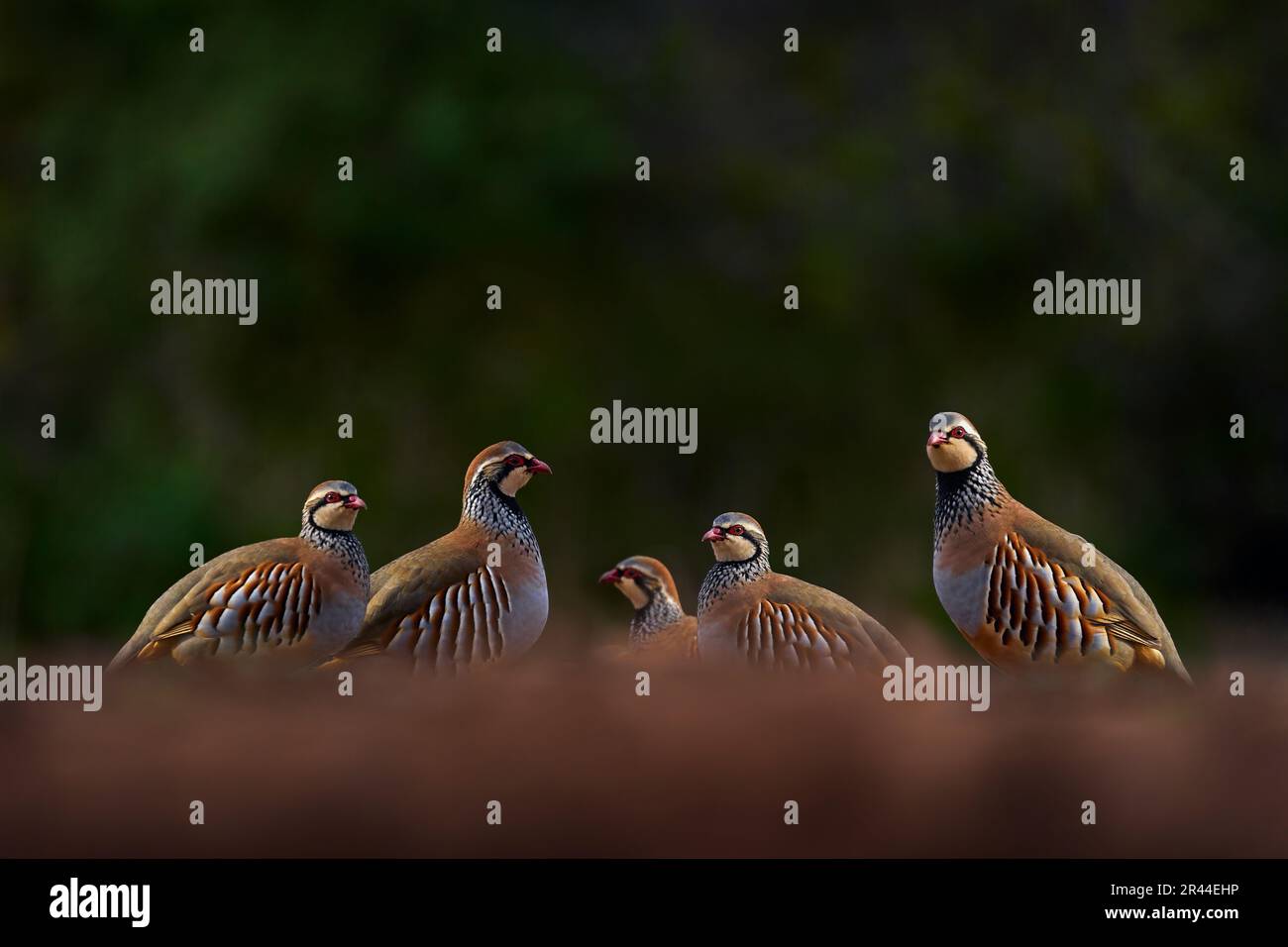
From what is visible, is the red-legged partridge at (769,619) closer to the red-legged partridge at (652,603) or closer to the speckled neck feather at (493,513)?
the red-legged partridge at (652,603)

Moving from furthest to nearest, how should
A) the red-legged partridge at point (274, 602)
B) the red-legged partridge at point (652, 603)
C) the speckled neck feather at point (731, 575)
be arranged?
the red-legged partridge at point (652, 603)
the speckled neck feather at point (731, 575)
the red-legged partridge at point (274, 602)

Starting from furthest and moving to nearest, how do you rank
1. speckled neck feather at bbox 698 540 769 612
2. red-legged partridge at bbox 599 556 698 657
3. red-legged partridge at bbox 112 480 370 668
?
red-legged partridge at bbox 599 556 698 657
speckled neck feather at bbox 698 540 769 612
red-legged partridge at bbox 112 480 370 668

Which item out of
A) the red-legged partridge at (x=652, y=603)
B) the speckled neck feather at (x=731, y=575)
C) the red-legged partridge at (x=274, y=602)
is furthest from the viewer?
the red-legged partridge at (x=652, y=603)

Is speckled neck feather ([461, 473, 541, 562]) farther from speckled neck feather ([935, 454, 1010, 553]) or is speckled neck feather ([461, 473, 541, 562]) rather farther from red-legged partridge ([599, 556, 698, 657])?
speckled neck feather ([935, 454, 1010, 553])

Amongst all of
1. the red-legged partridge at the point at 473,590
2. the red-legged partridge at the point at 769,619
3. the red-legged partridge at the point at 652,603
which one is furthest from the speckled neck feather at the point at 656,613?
the red-legged partridge at the point at 473,590

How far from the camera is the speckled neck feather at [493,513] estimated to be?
379 centimetres

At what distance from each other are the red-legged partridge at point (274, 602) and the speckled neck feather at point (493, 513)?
271 mm

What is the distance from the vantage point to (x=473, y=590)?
12.1ft

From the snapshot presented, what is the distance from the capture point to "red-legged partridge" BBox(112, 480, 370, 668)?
3.59 meters

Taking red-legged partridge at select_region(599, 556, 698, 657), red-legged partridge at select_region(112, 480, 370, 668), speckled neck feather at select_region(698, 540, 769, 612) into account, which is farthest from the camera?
red-legged partridge at select_region(599, 556, 698, 657)

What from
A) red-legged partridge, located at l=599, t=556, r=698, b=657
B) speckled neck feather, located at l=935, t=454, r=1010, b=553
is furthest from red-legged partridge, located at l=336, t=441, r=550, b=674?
speckled neck feather, located at l=935, t=454, r=1010, b=553

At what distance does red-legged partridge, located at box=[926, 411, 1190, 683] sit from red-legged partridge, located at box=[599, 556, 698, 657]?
0.65 meters

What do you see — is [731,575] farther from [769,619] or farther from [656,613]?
[656,613]

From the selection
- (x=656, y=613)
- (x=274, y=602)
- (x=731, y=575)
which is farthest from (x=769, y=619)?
(x=274, y=602)
